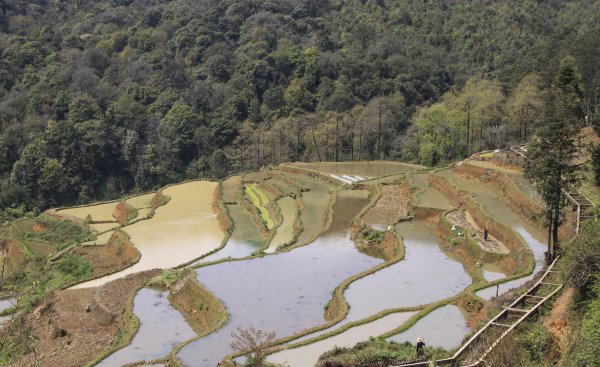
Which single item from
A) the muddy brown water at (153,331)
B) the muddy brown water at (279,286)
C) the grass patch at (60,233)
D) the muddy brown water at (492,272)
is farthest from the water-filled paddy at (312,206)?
the grass patch at (60,233)

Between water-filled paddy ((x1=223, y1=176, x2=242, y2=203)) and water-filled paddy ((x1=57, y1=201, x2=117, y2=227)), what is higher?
water-filled paddy ((x1=223, y1=176, x2=242, y2=203))

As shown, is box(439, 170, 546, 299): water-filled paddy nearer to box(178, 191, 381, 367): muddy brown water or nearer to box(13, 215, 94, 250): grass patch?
box(178, 191, 381, 367): muddy brown water

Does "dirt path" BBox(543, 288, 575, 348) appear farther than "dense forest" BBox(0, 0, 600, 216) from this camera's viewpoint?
No

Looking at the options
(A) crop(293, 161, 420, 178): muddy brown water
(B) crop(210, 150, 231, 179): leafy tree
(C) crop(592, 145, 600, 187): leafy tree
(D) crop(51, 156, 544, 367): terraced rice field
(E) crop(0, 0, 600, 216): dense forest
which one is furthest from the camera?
(B) crop(210, 150, 231, 179): leafy tree

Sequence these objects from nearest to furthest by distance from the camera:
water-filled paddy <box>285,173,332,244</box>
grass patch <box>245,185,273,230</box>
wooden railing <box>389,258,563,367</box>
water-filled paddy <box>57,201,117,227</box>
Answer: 1. wooden railing <box>389,258,563,367</box>
2. water-filled paddy <box>285,173,332,244</box>
3. grass patch <box>245,185,273,230</box>
4. water-filled paddy <box>57,201,117,227</box>

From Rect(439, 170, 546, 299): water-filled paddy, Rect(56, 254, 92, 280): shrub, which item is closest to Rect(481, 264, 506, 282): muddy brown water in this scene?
Rect(439, 170, 546, 299): water-filled paddy

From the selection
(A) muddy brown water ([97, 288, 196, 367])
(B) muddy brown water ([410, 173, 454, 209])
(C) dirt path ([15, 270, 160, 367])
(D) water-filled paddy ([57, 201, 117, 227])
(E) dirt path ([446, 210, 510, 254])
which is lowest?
(C) dirt path ([15, 270, 160, 367])

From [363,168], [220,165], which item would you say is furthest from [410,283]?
[220,165]
